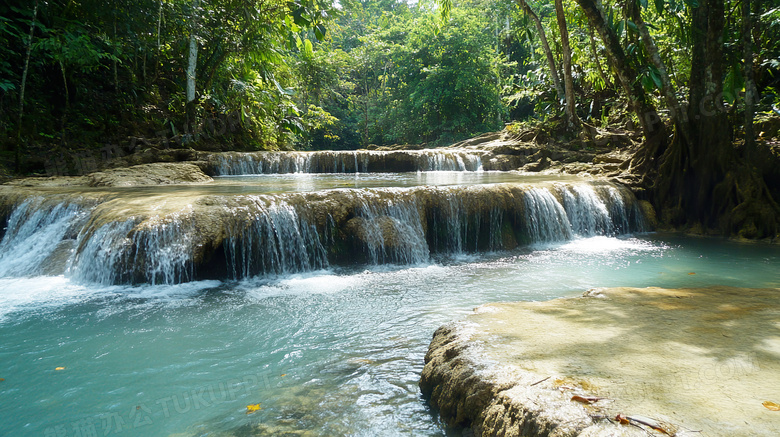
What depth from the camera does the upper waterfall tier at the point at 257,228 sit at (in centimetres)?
595

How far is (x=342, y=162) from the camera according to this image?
1454 cm

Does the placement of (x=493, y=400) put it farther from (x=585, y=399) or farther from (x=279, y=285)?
(x=279, y=285)

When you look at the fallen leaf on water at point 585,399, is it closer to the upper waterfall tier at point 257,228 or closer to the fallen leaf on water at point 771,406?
the fallen leaf on water at point 771,406

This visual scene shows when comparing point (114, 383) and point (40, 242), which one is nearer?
point (114, 383)

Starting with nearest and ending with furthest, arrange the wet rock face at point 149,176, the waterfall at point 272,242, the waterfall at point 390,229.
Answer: the waterfall at point 272,242 → the waterfall at point 390,229 → the wet rock face at point 149,176

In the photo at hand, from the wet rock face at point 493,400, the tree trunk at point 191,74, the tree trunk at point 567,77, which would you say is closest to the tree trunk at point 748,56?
the tree trunk at point 567,77

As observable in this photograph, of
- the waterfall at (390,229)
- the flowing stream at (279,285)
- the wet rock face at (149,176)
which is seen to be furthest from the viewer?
the wet rock face at (149,176)

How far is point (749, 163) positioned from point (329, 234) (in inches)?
339

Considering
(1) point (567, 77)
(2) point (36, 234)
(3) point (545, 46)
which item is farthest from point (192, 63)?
(1) point (567, 77)

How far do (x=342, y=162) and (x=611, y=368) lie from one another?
505 inches

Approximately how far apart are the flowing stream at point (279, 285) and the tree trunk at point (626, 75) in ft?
6.12

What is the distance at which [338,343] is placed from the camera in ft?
13.2

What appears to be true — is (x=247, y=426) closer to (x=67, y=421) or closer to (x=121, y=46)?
(x=67, y=421)

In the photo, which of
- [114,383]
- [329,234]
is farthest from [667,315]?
[329,234]
